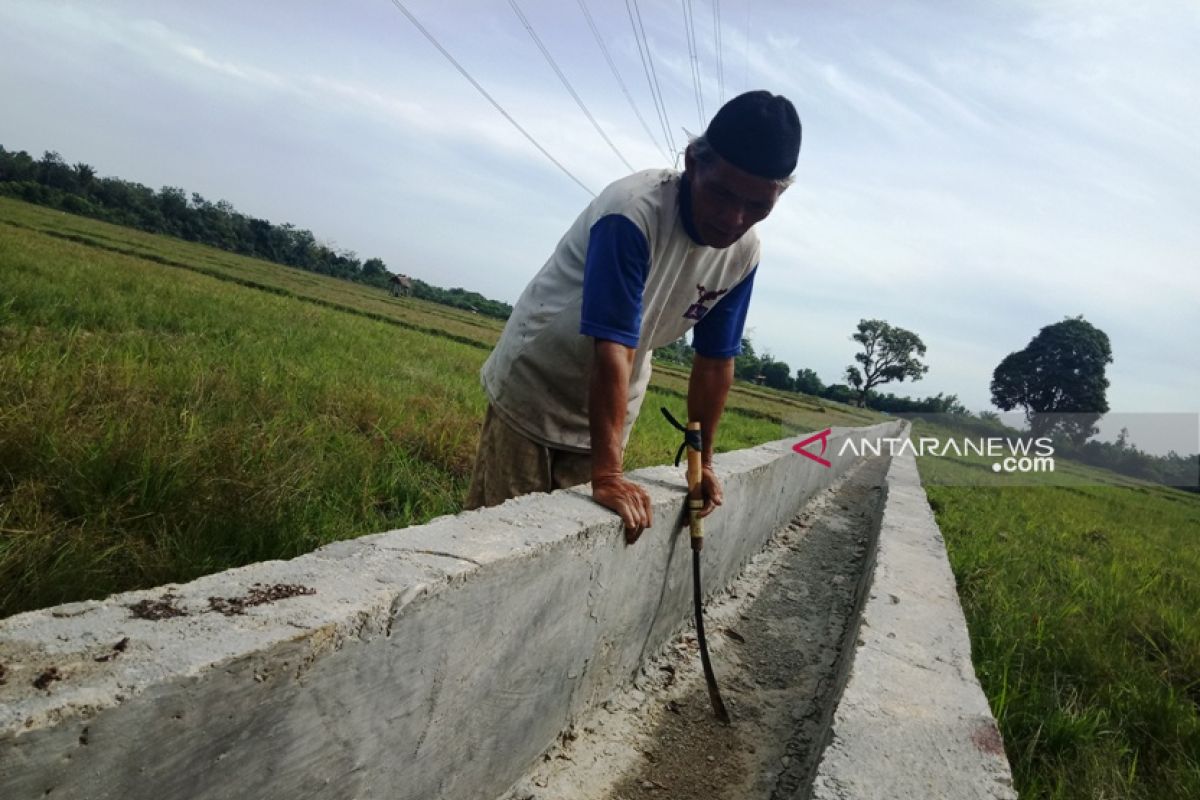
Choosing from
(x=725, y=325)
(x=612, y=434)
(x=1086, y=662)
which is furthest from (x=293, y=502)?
(x=1086, y=662)

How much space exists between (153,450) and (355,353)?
468 centimetres

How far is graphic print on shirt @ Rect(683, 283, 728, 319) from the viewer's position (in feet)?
7.49

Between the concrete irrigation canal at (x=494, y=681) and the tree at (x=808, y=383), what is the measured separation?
6145 centimetres

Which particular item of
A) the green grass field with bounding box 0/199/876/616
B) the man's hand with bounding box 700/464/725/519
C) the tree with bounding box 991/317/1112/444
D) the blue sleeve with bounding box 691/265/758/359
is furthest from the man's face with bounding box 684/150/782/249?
the tree with bounding box 991/317/1112/444

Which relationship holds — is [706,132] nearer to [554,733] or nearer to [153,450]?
[554,733]

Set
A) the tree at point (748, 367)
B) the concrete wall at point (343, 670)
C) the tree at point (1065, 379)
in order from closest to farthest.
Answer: the concrete wall at point (343, 670), the tree at point (1065, 379), the tree at point (748, 367)

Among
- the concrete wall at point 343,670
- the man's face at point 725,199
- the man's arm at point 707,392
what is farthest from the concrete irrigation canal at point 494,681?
the man's face at point 725,199

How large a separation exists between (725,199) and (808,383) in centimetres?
6466

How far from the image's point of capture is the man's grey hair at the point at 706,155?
1.96 metres

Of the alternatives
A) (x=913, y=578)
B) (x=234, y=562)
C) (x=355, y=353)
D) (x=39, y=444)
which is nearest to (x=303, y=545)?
(x=234, y=562)

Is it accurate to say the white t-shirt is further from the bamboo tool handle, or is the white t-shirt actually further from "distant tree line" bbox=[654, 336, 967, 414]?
"distant tree line" bbox=[654, 336, 967, 414]

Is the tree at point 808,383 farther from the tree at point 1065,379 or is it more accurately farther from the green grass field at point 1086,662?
the green grass field at point 1086,662

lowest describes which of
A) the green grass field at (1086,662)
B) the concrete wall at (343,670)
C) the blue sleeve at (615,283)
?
the green grass field at (1086,662)

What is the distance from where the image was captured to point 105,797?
0.73 metres
